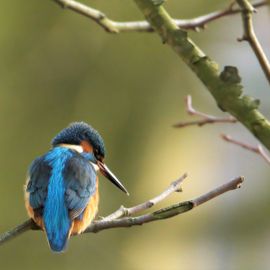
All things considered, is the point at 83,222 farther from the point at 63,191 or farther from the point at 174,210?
the point at 174,210

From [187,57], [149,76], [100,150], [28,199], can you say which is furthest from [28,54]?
[187,57]

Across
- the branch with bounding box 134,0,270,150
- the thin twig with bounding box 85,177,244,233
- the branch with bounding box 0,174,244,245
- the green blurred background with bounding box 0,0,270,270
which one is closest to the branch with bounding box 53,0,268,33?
the branch with bounding box 134,0,270,150

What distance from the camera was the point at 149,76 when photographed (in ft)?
19.5

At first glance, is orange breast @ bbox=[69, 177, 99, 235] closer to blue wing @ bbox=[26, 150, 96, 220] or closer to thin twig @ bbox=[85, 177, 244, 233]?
blue wing @ bbox=[26, 150, 96, 220]

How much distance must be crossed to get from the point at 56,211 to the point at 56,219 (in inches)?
1.6

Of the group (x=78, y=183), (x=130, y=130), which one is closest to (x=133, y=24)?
(x=78, y=183)

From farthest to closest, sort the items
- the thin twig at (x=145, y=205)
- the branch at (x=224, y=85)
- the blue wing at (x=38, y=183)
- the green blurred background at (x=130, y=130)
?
the green blurred background at (x=130, y=130), the blue wing at (x=38, y=183), the thin twig at (x=145, y=205), the branch at (x=224, y=85)

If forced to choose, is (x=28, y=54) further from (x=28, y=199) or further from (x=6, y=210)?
(x=28, y=199)

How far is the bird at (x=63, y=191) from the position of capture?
→ 2.42 metres

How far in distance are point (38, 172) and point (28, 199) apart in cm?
15

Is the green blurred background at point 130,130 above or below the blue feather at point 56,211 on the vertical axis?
below

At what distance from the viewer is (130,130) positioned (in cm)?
587

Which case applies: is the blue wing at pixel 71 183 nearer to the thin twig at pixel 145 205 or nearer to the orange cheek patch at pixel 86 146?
the orange cheek patch at pixel 86 146

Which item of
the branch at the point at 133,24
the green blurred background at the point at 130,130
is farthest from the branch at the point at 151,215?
the green blurred background at the point at 130,130
